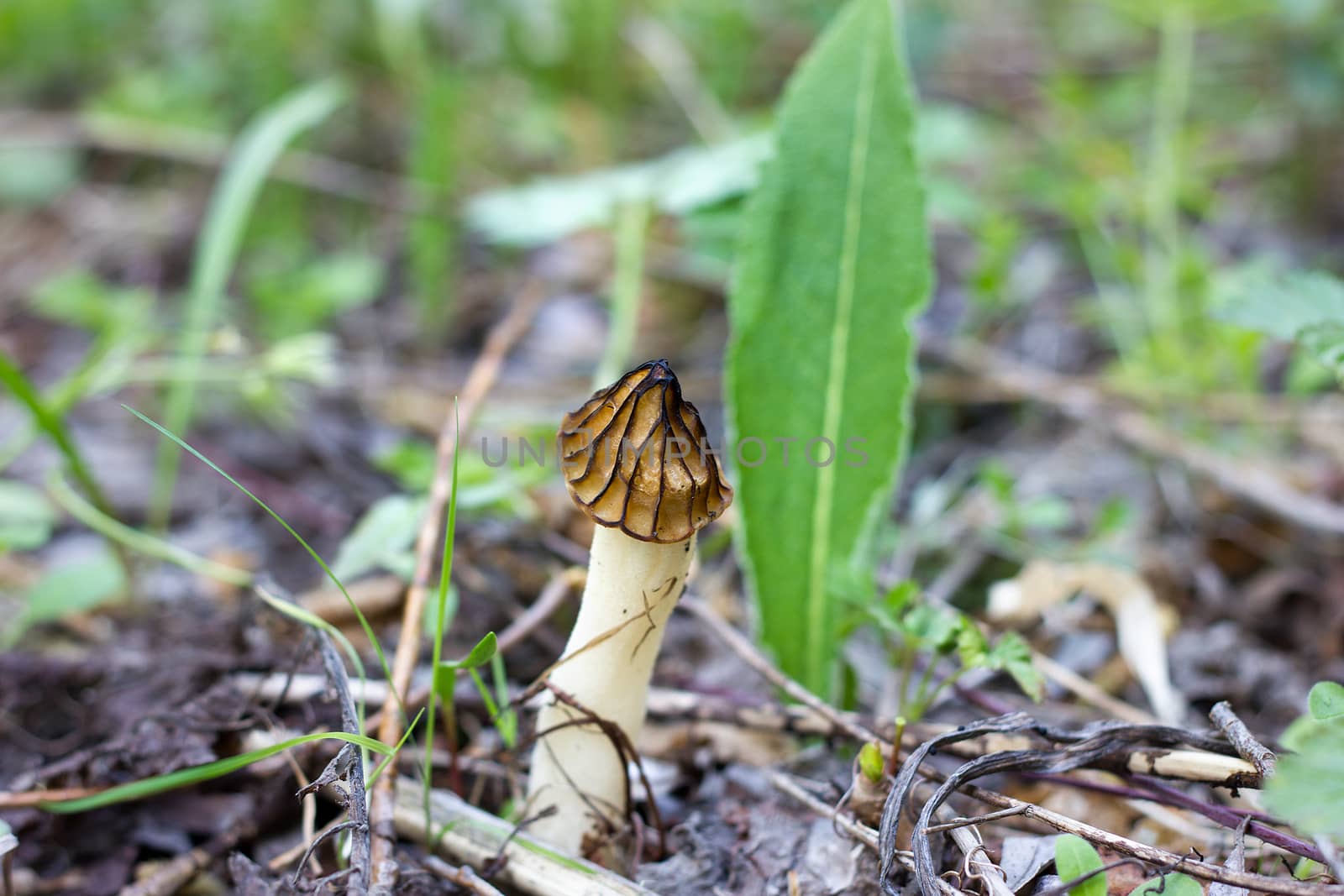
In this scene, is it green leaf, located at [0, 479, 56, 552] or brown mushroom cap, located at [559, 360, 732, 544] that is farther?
green leaf, located at [0, 479, 56, 552]

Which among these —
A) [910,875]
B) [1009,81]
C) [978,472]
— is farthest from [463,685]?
[1009,81]

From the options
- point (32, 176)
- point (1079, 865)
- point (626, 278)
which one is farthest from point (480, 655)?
point (32, 176)

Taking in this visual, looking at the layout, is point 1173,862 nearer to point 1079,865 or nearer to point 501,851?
point 1079,865

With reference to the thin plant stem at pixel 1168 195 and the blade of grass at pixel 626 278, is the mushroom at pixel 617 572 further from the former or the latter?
the thin plant stem at pixel 1168 195

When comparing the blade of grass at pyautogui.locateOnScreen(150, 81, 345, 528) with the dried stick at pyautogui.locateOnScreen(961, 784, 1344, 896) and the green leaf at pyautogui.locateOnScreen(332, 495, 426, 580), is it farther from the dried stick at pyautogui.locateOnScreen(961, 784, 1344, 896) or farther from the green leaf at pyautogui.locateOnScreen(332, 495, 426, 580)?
the dried stick at pyautogui.locateOnScreen(961, 784, 1344, 896)

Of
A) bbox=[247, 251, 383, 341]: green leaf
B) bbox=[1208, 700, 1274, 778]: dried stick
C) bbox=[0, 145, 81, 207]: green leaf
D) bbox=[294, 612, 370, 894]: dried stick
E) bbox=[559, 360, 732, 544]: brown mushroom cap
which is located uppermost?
bbox=[0, 145, 81, 207]: green leaf

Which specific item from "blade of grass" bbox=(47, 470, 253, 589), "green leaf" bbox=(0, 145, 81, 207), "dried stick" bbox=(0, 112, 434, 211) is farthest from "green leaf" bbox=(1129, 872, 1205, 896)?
"green leaf" bbox=(0, 145, 81, 207)
